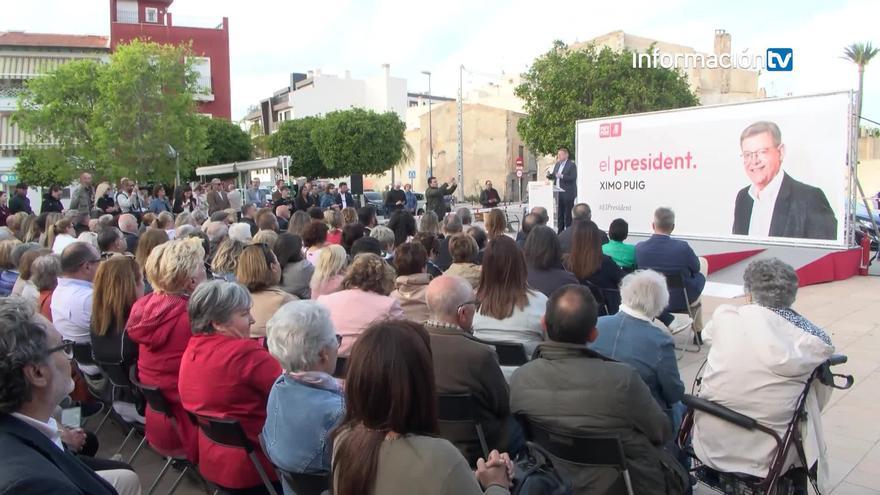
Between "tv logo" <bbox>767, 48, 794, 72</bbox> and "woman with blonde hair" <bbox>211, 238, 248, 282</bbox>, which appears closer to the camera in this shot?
"woman with blonde hair" <bbox>211, 238, 248, 282</bbox>

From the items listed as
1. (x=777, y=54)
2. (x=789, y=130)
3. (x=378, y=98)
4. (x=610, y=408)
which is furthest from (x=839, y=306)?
(x=378, y=98)

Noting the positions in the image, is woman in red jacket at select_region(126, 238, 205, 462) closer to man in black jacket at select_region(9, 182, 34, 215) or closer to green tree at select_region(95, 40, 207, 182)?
man in black jacket at select_region(9, 182, 34, 215)

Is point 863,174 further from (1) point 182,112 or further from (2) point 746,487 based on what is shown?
(2) point 746,487

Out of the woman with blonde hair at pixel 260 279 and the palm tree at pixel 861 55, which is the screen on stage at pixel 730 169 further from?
the palm tree at pixel 861 55

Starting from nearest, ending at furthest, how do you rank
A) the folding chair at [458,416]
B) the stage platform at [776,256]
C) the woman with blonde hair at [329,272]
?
1. the folding chair at [458,416]
2. the woman with blonde hair at [329,272]
3. the stage platform at [776,256]

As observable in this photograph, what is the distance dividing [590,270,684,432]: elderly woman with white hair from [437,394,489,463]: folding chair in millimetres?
726

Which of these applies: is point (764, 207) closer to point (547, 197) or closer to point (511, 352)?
point (547, 197)

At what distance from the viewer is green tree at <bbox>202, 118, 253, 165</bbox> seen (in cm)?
4416

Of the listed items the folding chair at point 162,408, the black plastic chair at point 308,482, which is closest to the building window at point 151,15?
the folding chair at point 162,408

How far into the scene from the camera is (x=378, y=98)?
71438 mm

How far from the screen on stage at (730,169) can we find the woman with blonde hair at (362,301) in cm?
→ 804

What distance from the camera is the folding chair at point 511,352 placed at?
351 centimetres

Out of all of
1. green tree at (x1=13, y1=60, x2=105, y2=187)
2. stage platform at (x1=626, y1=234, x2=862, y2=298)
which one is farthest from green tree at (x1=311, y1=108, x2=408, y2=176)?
stage platform at (x1=626, y1=234, x2=862, y2=298)

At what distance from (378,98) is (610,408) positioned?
71518 millimetres
